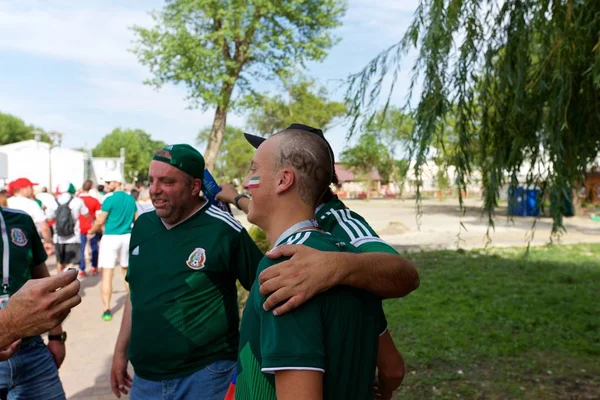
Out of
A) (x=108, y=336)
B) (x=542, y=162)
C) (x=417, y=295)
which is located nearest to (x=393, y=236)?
(x=417, y=295)

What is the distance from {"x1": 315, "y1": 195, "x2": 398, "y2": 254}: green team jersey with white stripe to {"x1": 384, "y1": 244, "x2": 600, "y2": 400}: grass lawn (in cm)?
325

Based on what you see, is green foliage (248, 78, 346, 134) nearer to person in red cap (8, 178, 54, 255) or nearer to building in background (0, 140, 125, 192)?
building in background (0, 140, 125, 192)

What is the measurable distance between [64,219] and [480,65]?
8.04m

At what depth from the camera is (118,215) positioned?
8125 mm

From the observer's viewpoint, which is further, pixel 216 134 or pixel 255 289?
pixel 216 134

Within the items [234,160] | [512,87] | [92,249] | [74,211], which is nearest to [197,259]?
[512,87]

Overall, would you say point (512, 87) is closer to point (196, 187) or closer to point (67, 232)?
point (196, 187)

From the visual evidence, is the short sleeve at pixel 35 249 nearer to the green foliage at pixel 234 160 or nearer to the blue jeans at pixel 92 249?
the blue jeans at pixel 92 249

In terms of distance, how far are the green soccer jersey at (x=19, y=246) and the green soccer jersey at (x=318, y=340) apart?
198cm

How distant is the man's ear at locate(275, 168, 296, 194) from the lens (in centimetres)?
173

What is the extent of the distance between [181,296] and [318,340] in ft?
5.35

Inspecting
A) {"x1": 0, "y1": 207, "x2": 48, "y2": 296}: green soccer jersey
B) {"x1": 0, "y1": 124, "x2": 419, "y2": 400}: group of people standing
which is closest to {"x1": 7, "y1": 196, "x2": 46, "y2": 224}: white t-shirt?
{"x1": 0, "y1": 124, "x2": 419, "y2": 400}: group of people standing

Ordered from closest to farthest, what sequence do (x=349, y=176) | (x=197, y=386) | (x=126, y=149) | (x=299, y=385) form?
(x=299, y=385)
(x=197, y=386)
(x=349, y=176)
(x=126, y=149)

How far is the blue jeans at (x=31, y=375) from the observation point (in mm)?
2834
